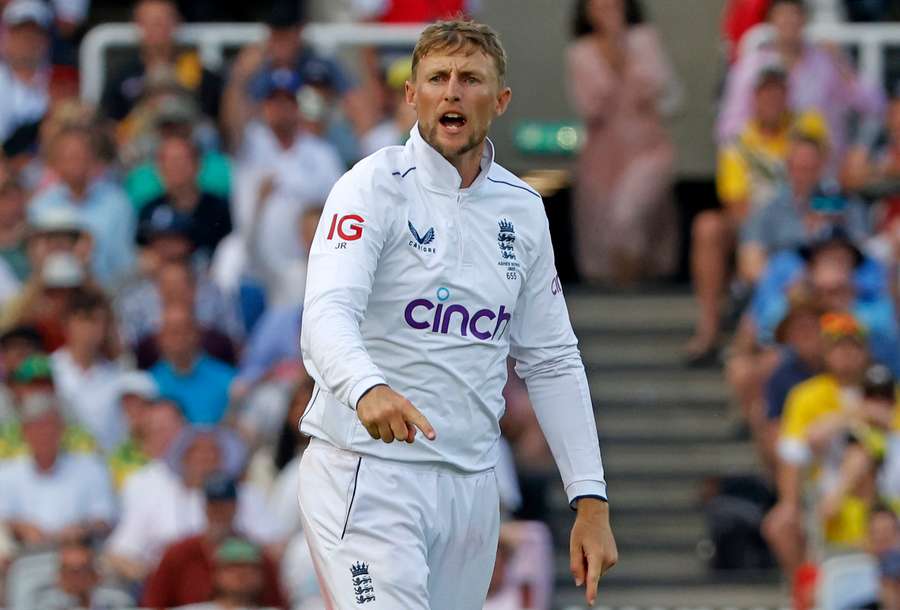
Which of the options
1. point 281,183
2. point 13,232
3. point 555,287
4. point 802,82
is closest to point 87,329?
point 13,232

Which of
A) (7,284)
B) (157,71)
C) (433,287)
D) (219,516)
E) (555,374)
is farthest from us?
(157,71)

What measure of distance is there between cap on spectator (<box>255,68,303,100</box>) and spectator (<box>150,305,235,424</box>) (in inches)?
60.1

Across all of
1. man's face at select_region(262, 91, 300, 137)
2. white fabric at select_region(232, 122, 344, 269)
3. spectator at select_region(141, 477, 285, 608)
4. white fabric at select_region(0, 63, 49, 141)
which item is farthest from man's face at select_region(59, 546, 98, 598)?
white fabric at select_region(0, 63, 49, 141)

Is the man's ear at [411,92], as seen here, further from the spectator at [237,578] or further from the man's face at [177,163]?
the man's face at [177,163]

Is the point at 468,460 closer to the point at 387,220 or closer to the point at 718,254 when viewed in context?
the point at 387,220

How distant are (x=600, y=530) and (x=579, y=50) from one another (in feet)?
23.3

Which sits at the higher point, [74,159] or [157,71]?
[157,71]

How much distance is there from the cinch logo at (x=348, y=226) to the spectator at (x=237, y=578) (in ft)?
14.2

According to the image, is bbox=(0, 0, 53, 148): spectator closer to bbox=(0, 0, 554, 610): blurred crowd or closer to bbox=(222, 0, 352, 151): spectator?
bbox=(0, 0, 554, 610): blurred crowd

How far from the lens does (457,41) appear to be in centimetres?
523

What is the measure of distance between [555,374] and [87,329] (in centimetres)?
572

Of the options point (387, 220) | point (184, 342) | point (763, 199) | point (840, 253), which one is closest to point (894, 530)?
point (840, 253)

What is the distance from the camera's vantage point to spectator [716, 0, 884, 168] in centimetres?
1206

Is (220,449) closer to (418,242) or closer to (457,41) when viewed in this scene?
(418,242)
